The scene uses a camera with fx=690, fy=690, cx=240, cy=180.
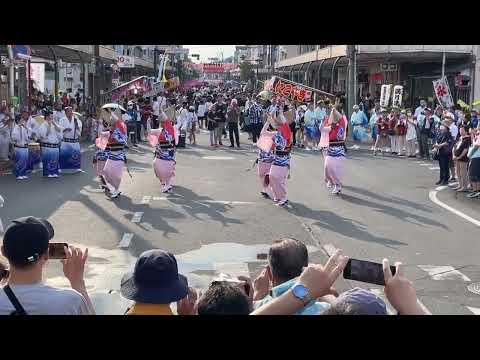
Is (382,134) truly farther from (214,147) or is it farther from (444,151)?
(444,151)

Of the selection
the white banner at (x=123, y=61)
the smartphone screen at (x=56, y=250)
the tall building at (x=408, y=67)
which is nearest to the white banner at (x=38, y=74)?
the white banner at (x=123, y=61)

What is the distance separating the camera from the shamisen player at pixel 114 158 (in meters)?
13.2

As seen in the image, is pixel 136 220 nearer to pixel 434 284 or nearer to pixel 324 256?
pixel 324 256

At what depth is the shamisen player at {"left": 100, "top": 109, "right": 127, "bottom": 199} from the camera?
1320 cm

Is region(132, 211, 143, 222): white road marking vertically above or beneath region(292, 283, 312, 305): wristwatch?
beneath

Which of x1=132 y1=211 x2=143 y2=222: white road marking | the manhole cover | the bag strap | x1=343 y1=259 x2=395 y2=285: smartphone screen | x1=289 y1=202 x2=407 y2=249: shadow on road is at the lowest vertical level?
the manhole cover

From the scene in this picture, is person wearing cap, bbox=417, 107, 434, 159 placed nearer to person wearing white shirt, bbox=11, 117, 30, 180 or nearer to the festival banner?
the festival banner

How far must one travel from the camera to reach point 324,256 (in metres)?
9.05

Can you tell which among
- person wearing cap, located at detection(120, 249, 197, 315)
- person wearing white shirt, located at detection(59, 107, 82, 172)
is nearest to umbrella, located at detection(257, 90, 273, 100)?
person wearing white shirt, located at detection(59, 107, 82, 172)

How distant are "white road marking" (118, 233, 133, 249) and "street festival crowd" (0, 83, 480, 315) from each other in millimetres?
3311

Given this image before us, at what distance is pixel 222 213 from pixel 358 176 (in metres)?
6.33

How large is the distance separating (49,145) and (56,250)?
13.4m

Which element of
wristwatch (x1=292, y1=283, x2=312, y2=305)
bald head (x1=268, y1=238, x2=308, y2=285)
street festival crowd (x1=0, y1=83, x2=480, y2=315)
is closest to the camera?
wristwatch (x1=292, y1=283, x2=312, y2=305)
